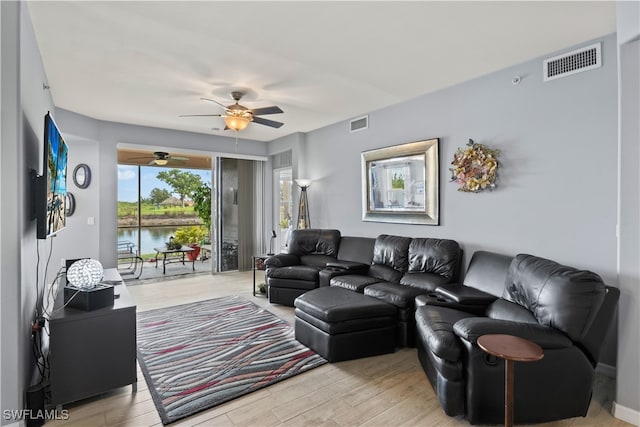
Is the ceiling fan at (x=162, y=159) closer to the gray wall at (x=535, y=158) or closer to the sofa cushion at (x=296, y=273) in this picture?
the sofa cushion at (x=296, y=273)

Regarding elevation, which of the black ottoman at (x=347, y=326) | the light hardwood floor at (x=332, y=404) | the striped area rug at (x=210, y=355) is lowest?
the light hardwood floor at (x=332, y=404)

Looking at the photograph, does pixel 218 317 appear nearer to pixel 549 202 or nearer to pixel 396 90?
pixel 396 90

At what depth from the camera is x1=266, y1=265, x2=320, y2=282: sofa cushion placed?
4.50 m

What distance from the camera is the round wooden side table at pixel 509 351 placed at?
170 centimetres

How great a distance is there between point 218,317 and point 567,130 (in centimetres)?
428

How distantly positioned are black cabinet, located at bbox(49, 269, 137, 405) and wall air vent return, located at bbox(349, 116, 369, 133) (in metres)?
4.02

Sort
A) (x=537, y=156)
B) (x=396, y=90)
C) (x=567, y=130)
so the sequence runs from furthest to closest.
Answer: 1. (x=396, y=90)
2. (x=537, y=156)
3. (x=567, y=130)

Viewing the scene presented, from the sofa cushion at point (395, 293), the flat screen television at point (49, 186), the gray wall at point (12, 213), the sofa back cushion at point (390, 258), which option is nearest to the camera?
the gray wall at point (12, 213)

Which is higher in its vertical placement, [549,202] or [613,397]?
[549,202]

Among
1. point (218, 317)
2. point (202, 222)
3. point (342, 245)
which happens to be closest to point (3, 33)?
point (218, 317)

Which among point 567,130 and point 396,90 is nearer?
point 567,130

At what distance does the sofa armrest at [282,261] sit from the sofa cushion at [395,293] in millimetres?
1723

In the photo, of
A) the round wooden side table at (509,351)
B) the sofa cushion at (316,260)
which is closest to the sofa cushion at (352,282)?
the sofa cushion at (316,260)

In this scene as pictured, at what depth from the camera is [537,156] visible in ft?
10.5
